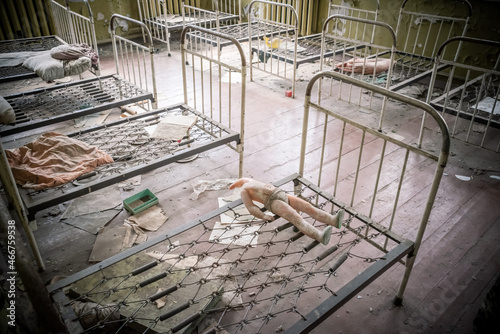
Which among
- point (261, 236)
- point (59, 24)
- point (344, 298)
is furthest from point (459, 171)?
point (59, 24)

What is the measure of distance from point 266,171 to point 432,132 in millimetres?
2322

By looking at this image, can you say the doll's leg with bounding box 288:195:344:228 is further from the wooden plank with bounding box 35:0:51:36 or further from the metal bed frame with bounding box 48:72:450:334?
the wooden plank with bounding box 35:0:51:36

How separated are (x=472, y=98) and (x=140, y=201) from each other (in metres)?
4.61

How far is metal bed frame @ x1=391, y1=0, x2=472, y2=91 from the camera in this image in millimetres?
5352

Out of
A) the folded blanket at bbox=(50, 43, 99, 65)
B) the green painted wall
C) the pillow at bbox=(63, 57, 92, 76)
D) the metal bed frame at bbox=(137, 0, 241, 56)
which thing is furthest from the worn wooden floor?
the metal bed frame at bbox=(137, 0, 241, 56)

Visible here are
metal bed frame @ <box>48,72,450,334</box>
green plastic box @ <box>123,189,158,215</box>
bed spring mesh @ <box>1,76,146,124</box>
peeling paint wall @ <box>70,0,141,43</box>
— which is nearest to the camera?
metal bed frame @ <box>48,72,450,334</box>

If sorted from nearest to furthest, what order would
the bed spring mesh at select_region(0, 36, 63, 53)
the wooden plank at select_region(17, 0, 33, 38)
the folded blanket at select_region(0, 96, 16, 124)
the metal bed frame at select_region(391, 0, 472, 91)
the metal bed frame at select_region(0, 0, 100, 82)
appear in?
the folded blanket at select_region(0, 96, 16, 124)
the metal bed frame at select_region(391, 0, 472, 91)
the metal bed frame at select_region(0, 0, 100, 82)
the bed spring mesh at select_region(0, 36, 63, 53)
the wooden plank at select_region(17, 0, 33, 38)

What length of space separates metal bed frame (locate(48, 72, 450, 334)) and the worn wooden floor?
0.17 metres

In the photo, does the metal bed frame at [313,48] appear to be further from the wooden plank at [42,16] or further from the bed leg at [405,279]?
the wooden plank at [42,16]

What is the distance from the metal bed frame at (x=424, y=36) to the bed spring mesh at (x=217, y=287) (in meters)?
3.34

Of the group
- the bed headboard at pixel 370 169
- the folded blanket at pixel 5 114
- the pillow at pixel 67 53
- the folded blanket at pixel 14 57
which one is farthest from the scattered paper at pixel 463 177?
the folded blanket at pixel 14 57

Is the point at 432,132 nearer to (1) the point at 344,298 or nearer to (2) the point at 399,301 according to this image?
(2) the point at 399,301

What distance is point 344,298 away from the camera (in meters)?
1.99

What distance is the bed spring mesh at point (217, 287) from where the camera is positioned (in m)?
2.12
